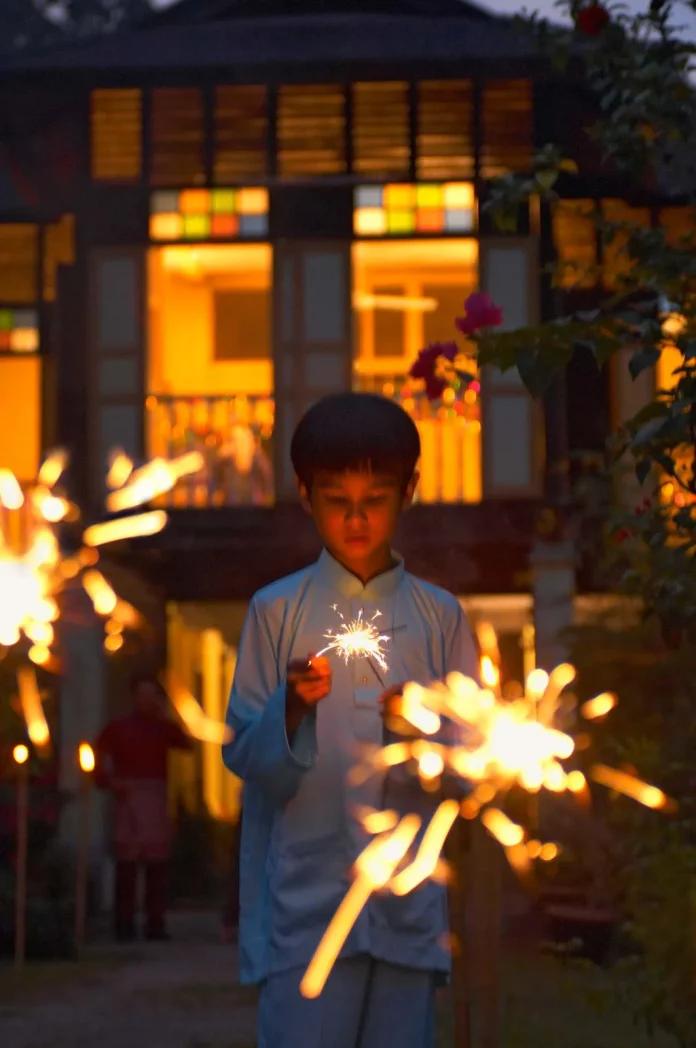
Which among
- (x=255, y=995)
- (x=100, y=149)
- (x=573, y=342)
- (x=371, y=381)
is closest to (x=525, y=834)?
(x=255, y=995)

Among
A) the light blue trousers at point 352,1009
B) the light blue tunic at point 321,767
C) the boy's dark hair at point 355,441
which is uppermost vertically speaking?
the boy's dark hair at point 355,441

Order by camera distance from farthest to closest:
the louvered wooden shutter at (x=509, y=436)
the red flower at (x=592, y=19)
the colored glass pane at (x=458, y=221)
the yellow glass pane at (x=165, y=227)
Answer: the yellow glass pane at (x=165, y=227), the colored glass pane at (x=458, y=221), the louvered wooden shutter at (x=509, y=436), the red flower at (x=592, y=19)

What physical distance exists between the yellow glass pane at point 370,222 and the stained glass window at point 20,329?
3.27m

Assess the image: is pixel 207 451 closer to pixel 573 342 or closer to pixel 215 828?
pixel 215 828

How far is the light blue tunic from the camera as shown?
13.6ft

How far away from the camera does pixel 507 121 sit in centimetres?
1677

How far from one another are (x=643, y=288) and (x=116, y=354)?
10808 millimetres

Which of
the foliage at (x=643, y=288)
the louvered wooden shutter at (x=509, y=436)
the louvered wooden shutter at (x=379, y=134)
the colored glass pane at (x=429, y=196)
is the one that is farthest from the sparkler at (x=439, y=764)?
the louvered wooden shutter at (x=379, y=134)

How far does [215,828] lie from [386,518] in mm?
13822

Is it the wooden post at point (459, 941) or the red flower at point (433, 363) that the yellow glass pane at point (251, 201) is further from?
the wooden post at point (459, 941)

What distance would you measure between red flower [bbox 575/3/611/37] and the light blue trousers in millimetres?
3095

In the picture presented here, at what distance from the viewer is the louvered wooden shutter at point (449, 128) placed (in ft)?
54.6

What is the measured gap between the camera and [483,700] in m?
4.29

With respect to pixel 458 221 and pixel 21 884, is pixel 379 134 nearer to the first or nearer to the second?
pixel 458 221
